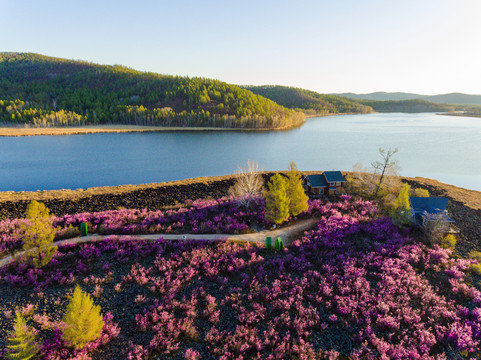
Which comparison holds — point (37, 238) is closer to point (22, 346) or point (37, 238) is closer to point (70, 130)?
point (22, 346)

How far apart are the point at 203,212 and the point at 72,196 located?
23947 mm

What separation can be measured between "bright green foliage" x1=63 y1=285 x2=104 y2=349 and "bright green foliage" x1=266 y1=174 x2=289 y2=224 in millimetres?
20706

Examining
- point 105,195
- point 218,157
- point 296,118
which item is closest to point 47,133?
point 218,157

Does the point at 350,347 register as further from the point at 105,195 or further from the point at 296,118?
the point at 296,118

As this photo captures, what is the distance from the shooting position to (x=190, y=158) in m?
75.9

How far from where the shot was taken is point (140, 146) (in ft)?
308

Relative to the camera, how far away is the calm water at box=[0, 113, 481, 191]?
57.3 meters

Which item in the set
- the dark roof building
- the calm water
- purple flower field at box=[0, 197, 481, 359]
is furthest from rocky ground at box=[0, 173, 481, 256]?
purple flower field at box=[0, 197, 481, 359]

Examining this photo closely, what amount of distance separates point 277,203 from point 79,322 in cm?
2178

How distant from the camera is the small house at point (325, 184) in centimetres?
4259

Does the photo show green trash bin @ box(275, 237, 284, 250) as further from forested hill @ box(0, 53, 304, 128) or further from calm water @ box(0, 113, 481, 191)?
forested hill @ box(0, 53, 304, 128)

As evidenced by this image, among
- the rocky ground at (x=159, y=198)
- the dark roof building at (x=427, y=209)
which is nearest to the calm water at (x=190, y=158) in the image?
the rocky ground at (x=159, y=198)

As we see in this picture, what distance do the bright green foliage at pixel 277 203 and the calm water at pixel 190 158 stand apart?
3128 cm

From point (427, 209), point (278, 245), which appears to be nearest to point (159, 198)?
point (278, 245)
